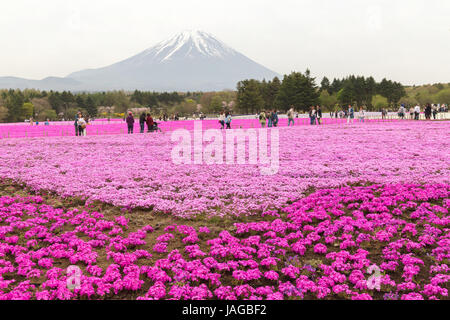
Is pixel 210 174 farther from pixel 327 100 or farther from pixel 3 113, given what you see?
pixel 327 100

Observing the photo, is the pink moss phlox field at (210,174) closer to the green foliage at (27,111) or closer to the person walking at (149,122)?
the person walking at (149,122)

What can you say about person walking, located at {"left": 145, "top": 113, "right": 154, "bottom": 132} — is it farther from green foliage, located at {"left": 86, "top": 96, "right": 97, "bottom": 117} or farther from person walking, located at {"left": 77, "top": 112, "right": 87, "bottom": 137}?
green foliage, located at {"left": 86, "top": 96, "right": 97, "bottom": 117}

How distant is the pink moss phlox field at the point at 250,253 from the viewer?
21.0 feet

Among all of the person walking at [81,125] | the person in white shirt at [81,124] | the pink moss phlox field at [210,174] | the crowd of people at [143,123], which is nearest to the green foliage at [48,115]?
the person walking at [81,125]

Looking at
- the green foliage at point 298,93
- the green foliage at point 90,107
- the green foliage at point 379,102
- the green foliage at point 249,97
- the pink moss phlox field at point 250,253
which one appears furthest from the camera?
the green foliage at point 90,107

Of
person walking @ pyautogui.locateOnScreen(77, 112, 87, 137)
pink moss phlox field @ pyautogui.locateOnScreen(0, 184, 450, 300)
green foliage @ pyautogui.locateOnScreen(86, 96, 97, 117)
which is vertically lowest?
pink moss phlox field @ pyautogui.locateOnScreen(0, 184, 450, 300)

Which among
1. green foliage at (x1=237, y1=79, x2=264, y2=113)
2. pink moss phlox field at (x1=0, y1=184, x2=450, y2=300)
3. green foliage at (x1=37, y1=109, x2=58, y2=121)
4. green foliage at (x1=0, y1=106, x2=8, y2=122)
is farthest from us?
green foliage at (x1=37, y1=109, x2=58, y2=121)

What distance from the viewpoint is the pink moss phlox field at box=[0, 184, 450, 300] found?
21.0ft

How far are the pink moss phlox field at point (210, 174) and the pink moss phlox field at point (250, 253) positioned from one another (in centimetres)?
174

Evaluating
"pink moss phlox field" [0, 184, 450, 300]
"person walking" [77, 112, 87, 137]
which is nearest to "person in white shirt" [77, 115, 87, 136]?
"person walking" [77, 112, 87, 137]

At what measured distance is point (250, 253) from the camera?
802cm

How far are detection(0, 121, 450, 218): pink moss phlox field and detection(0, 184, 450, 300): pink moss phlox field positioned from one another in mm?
1737
